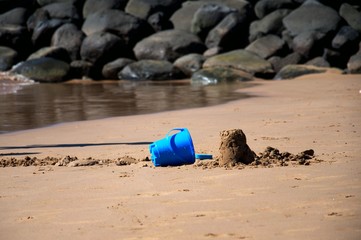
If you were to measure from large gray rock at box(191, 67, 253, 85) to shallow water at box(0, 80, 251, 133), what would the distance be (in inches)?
21.1

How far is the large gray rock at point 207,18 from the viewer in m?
25.6

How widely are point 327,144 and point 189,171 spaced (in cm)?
183

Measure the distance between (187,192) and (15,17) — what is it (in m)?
24.4

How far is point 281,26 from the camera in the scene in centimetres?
2480

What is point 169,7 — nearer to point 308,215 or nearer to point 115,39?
point 115,39

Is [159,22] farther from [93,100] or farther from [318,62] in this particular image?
[93,100]

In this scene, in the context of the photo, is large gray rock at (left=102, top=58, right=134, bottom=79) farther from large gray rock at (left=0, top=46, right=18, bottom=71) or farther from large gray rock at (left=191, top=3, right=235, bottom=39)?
large gray rock at (left=0, top=46, right=18, bottom=71)

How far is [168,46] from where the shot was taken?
79.9 feet

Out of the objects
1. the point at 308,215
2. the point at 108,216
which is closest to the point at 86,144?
the point at 108,216

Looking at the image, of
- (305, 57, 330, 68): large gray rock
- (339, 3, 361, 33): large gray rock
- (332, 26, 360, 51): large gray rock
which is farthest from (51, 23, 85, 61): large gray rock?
(339, 3, 361, 33): large gray rock

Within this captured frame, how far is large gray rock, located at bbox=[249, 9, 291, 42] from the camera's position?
81.1 ft

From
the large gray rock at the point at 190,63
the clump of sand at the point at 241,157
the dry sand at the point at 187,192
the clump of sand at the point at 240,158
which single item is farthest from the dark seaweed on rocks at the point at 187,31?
the clump of sand at the point at 240,158

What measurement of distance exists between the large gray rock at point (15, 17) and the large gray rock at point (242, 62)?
9.22 meters

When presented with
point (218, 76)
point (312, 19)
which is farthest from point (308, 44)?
point (218, 76)
